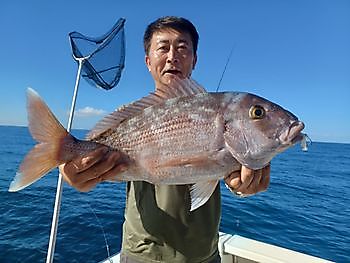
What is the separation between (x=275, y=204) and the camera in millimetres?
14617

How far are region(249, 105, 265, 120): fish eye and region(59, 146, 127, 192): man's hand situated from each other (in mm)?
823

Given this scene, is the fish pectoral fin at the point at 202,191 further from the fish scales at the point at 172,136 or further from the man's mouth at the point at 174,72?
the man's mouth at the point at 174,72

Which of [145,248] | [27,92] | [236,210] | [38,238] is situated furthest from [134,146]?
[236,210]

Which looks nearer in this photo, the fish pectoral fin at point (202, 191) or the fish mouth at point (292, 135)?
the fish mouth at point (292, 135)

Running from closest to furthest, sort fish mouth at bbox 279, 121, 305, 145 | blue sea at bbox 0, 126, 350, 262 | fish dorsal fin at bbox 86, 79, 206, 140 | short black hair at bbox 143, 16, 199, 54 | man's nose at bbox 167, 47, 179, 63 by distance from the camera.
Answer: fish mouth at bbox 279, 121, 305, 145, fish dorsal fin at bbox 86, 79, 206, 140, man's nose at bbox 167, 47, 179, 63, short black hair at bbox 143, 16, 199, 54, blue sea at bbox 0, 126, 350, 262

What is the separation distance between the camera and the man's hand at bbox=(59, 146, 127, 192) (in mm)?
1724

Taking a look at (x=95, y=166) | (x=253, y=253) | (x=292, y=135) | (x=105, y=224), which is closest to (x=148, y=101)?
(x=95, y=166)

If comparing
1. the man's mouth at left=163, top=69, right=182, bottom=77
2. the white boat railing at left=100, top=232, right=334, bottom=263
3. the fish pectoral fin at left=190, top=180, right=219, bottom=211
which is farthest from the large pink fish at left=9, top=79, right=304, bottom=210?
the white boat railing at left=100, top=232, right=334, bottom=263

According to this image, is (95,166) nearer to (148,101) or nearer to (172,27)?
(148,101)

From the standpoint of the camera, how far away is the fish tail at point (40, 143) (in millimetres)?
1593

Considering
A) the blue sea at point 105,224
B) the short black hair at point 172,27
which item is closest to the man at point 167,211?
the short black hair at point 172,27

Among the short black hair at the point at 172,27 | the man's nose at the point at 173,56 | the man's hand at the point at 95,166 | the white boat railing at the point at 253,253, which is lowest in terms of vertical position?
the white boat railing at the point at 253,253

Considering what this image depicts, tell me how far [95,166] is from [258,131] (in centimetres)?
99

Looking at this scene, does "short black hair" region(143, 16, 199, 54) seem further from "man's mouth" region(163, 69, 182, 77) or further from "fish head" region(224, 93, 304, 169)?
"fish head" region(224, 93, 304, 169)
